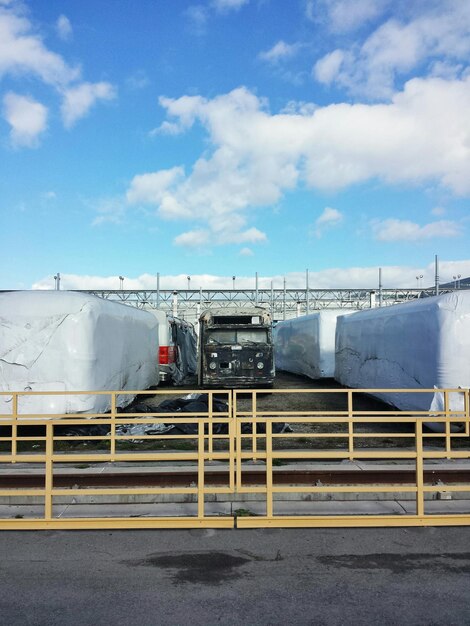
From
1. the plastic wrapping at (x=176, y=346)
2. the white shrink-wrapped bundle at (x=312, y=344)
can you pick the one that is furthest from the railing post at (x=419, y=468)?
the white shrink-wrapped bundle at (x=312, y=344)

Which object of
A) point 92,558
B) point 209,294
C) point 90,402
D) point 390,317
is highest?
point 209,294

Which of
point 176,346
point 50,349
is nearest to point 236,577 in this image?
point 50,349

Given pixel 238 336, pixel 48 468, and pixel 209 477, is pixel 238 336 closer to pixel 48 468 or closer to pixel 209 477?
pixel 209 477

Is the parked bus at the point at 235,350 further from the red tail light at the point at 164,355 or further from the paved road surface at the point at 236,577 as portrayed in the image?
the paved road surface at the point at 236,577

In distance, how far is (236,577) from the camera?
4.59m

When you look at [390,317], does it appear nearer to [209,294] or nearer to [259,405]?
[259,405]

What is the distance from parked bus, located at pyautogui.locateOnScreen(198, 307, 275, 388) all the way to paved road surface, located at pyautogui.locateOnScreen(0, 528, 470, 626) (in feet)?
37.0

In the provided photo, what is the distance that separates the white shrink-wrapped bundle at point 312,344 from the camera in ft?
69.6

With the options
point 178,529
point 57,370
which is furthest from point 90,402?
point 178,529

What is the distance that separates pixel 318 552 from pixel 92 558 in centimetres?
223

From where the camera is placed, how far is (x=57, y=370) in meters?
10.6

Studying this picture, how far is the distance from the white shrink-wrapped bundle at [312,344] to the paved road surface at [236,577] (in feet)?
51.4

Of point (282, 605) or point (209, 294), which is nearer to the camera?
point (282, 605)

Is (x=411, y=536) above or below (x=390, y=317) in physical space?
below
